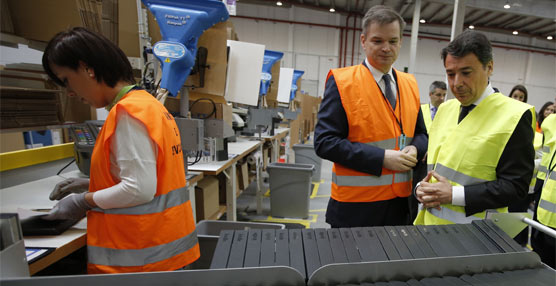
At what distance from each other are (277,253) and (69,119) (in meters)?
1.85

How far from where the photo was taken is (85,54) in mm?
829

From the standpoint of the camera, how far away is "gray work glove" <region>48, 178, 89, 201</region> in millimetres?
1089

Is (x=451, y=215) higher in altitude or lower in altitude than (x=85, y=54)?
lower

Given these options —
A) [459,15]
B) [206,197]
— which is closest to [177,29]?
[206,197]

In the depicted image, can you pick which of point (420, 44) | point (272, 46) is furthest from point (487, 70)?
point (420, 44)

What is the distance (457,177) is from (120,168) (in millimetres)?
1147

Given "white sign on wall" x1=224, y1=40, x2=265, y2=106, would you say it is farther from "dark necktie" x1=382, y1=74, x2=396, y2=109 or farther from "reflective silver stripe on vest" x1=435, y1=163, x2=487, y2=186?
"reflective silver stripe on vest" x1=435, y1=163, x2=487, y2=186

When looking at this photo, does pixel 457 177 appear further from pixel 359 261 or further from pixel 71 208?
pixel 71 208

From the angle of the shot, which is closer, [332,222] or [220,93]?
[332,222]

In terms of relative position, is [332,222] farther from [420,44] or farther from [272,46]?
[420,44]

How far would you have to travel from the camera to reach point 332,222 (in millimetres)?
1157

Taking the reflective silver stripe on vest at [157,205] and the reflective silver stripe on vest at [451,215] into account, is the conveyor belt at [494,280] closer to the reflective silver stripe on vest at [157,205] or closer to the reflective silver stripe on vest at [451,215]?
the reflective silver stripe on vest at [451,215]

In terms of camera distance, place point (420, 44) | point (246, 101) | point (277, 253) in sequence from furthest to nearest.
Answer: point (420, 44)
point (246, 101)
point (277, 253)

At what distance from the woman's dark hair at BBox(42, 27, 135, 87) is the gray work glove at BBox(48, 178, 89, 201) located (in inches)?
17.7
